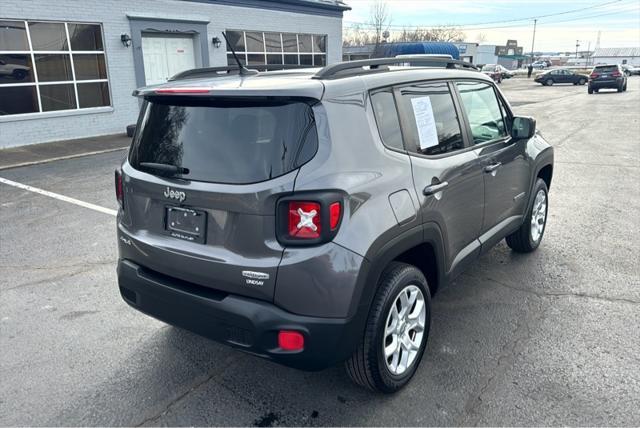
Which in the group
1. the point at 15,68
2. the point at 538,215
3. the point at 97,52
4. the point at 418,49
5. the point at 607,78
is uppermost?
the point at 418,49

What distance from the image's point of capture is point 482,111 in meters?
4.07

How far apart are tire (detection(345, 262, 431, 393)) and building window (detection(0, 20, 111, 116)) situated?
1206 cm

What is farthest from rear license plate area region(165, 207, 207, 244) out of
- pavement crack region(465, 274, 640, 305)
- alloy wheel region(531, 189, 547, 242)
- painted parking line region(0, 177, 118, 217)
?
painted parking line region(0, 177, 118, 217)

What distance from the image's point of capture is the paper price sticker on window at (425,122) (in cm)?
316

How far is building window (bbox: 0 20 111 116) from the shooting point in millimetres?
11758

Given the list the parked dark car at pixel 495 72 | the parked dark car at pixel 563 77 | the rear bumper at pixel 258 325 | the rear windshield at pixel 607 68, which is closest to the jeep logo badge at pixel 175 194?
the rear bumper at pixel 258 325

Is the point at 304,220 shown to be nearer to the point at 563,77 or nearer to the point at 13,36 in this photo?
the point at 13,36

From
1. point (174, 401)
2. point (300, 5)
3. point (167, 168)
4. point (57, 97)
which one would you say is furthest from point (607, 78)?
point (174, 401)

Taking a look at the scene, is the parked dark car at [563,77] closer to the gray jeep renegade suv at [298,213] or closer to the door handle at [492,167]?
the door handle at [492,167]

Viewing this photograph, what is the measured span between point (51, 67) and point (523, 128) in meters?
12.1

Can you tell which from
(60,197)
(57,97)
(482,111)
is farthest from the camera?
(57,97)

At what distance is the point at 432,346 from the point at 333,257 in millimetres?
1419

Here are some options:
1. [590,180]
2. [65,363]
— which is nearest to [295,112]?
[65,363]

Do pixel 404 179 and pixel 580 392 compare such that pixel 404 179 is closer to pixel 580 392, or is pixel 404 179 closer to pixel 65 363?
pixel 580 392
